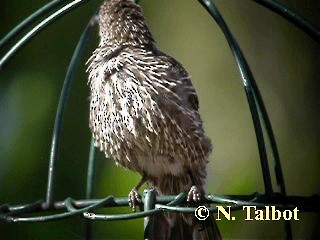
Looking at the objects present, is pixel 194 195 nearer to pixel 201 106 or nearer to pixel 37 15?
pixel 201 106

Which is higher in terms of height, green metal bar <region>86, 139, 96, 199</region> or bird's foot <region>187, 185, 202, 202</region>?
green metal bar <region>86, 139, 96, 199</region>

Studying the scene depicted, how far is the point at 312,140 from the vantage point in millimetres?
1138

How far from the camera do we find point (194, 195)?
1.10 meters

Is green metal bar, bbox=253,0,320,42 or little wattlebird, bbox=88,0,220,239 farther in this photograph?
little wattlebird, bbox=88,0,220,239

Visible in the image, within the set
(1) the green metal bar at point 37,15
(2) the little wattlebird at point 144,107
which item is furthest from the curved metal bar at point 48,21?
(2) the little wattlebird at point 144,107

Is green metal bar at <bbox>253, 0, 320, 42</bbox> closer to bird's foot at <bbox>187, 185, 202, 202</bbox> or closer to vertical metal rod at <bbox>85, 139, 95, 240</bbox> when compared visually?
bird's foot at <bbox>187, 185, 202, 202</bbox>

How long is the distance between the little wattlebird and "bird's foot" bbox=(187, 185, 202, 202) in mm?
62

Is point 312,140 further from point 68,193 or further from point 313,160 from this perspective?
point 68,193

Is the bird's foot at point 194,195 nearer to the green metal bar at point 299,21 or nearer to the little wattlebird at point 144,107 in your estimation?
the little wattlebird at point 144,107

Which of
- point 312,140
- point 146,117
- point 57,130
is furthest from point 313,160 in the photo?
point 57,130

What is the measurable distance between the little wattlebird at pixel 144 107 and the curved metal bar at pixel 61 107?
0.10 ft

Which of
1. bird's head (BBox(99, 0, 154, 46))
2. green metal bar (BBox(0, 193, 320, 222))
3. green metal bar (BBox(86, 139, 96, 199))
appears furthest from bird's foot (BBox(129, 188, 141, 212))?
bird's head (BBox(99, 0, 154, 46))

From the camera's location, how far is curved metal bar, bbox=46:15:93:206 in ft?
3.93

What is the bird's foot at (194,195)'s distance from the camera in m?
1.09
